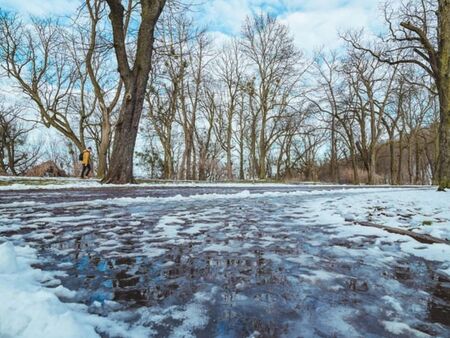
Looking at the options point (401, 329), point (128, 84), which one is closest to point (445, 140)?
point (401, 329)

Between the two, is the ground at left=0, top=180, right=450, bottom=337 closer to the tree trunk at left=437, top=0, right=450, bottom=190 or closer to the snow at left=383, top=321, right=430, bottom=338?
the snow at left=383, top=321, right=430, bottom=338

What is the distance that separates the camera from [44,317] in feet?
3.11

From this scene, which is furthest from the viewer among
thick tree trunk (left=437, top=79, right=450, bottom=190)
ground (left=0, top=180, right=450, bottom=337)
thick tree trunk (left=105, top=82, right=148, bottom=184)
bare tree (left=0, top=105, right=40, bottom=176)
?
bare tree (left=0, top=105, right=40, bottom=176)

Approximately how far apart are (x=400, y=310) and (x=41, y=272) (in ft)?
4.90

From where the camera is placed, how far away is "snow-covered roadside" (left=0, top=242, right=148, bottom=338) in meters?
0.89

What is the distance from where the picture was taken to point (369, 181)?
26328mm

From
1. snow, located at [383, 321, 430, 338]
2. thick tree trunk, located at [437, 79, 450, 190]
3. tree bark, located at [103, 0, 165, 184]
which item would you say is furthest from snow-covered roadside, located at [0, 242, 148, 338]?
tree bark, located at [103, 0, 165, 184]

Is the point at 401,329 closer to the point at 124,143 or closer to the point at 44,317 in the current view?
the point at 44,317

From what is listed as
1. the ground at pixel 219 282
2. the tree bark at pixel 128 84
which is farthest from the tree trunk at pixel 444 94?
the tree bark at pixel 128 84

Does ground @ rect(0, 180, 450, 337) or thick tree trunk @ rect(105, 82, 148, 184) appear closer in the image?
ground @ rect(0, 180, 450, 337)

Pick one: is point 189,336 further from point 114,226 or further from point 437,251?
point 114,226

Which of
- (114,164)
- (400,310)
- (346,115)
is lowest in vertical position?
(400,310)

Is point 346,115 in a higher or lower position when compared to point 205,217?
higher

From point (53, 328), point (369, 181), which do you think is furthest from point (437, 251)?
point (369, 181)
